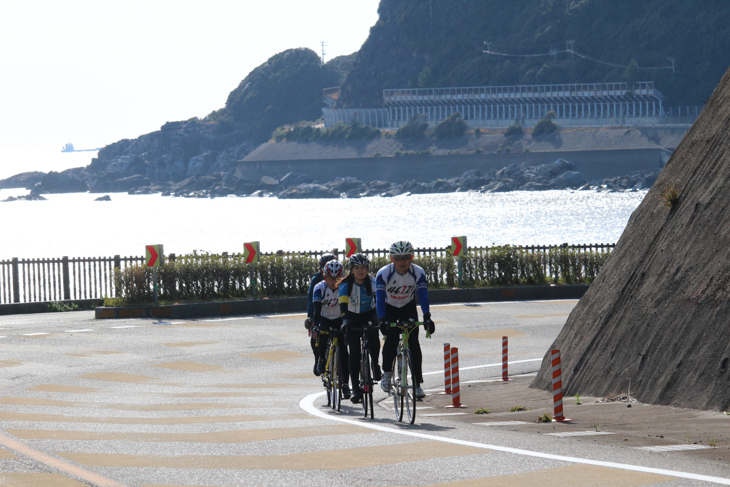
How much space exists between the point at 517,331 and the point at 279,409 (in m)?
9.60

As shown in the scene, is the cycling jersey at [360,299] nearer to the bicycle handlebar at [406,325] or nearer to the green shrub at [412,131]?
the bicycle handlebar at [406,325]

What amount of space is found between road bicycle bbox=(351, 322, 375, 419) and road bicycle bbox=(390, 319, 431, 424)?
296 millimetres

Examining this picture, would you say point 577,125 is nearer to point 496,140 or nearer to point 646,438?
point 496,140

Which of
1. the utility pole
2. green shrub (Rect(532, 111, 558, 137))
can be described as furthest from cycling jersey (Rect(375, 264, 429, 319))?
the utility pole

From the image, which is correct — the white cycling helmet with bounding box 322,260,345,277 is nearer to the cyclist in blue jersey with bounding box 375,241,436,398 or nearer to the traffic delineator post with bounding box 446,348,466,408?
the cyclist in blue jersey with bounding box 375,241,436,398

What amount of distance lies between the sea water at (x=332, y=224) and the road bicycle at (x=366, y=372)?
276 ft

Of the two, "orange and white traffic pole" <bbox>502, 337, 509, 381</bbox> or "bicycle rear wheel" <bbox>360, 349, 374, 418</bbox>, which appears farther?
"orange and white traffic pole" <bbox>502, 337, 509, 381</bbox>

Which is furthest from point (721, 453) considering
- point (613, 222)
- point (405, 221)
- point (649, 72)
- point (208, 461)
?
point (649, 72)

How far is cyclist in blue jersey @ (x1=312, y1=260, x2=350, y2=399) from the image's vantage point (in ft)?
36.8

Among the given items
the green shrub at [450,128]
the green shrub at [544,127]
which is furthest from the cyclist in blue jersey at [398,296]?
the green shrub at [450,128]

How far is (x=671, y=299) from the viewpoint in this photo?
11.2 m

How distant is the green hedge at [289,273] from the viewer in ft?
79.8

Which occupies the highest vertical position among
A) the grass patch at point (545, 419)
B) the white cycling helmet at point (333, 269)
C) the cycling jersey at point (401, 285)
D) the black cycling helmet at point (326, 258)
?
the black cycling helmet at point (326, 258)

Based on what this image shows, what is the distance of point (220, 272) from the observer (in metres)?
24.7
